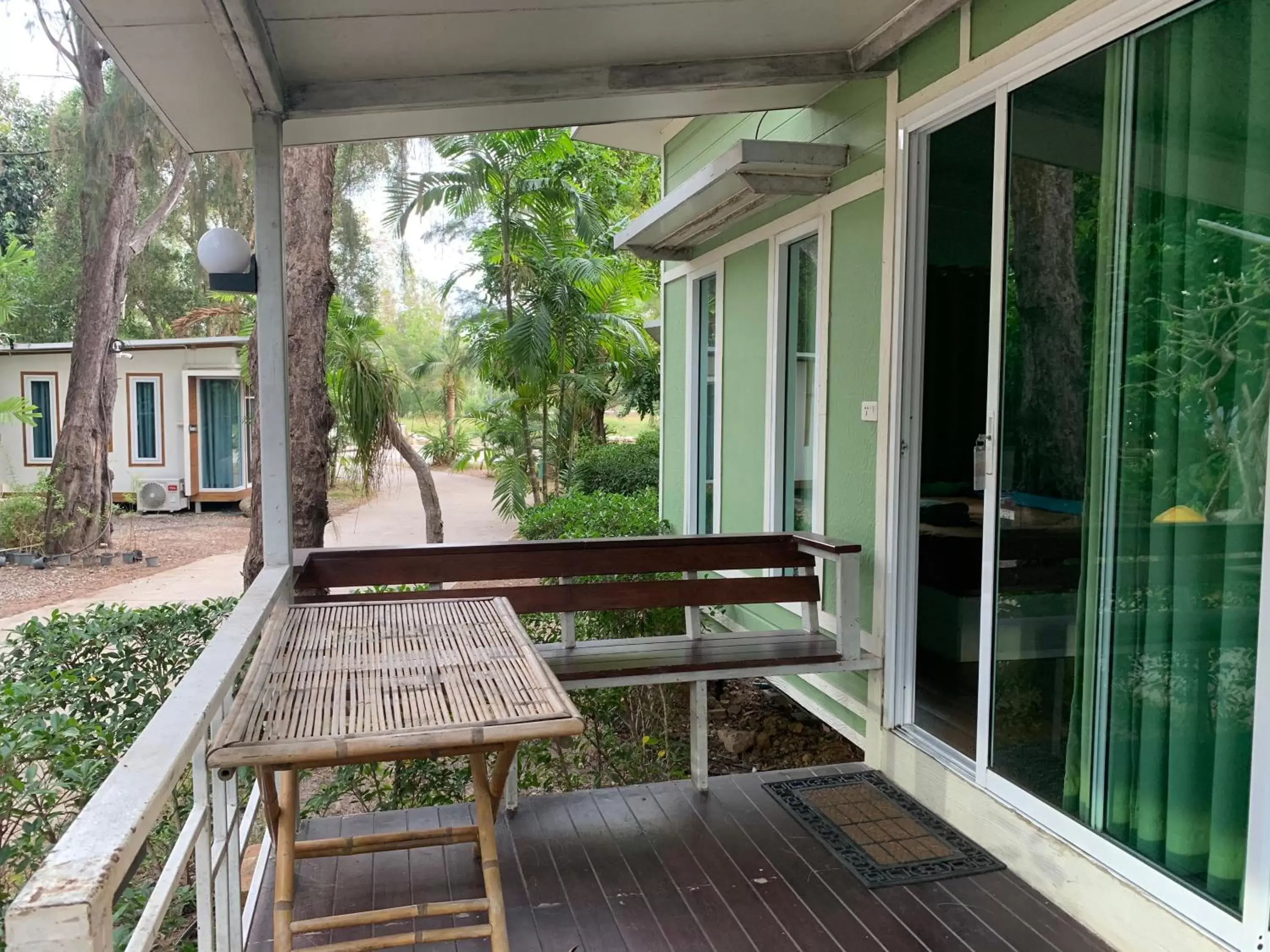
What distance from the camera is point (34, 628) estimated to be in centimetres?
351

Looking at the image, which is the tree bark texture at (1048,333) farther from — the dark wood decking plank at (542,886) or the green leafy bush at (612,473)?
the green leafy bush at (612,473)

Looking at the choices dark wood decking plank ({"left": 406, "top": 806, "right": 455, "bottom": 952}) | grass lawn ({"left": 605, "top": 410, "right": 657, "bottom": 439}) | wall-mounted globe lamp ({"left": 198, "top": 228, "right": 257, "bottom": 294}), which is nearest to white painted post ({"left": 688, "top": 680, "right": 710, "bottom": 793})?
dark wood decking plank ({"left": 406, "top": 806, "right": 455, "bottom": 952})

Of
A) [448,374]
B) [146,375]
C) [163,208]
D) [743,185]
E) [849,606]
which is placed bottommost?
[849,606]

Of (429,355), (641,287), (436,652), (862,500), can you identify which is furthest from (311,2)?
(429,355)

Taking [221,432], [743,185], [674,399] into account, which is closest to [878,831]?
[743,185]

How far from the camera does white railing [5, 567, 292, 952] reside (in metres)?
0.90

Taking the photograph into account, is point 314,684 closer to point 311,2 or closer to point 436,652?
point 436,652

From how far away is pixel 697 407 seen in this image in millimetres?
5867

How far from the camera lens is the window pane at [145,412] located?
13352mm

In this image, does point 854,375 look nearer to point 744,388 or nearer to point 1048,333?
point 1048,333

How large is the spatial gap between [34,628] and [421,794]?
1611 mm

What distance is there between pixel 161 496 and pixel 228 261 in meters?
12.3

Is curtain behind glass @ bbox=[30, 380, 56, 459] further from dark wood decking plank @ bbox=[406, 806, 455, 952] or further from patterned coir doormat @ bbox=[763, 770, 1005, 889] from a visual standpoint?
patterned coir doormat @ bbox=[763, 770, 1005, 889]

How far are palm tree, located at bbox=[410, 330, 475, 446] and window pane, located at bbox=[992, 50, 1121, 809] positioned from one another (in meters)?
14.1
